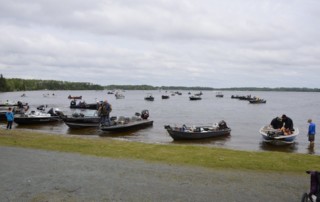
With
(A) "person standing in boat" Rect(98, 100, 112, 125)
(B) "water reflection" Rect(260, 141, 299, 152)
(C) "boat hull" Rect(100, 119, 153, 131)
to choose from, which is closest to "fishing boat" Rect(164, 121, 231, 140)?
(B) "water reflection" Rect(260, 141, 299, 152)

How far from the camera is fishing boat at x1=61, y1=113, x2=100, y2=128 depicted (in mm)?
33344

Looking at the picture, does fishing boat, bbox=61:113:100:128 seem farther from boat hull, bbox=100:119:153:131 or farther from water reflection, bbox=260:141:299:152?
water reflection, bbox=260:141:299:152

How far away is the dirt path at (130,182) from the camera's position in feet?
30.3

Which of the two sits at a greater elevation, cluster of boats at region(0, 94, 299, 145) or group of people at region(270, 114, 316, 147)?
group of people at region(270, 114, 316, 147)

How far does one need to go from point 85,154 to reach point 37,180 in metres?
4.83

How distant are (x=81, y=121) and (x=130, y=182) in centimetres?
2418

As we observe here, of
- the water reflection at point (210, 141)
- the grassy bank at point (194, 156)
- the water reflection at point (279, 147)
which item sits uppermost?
the grassy bank at point (194, 156)

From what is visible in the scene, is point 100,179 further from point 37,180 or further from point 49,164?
point 49,164

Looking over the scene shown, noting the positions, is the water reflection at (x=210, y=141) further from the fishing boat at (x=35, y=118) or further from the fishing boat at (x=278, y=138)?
the fishing boat at (x=35, y=118)

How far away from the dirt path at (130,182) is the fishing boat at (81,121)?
19.5m

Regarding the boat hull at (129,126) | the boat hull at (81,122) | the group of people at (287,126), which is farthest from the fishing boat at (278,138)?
the boat hull at (81,122)

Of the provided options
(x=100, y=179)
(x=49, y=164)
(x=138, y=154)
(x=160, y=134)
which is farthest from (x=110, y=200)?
(x=160, y=134)

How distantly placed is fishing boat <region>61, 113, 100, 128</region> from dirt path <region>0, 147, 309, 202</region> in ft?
64.1

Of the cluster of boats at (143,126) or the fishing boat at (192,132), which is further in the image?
the fishing boat at (192,132)
